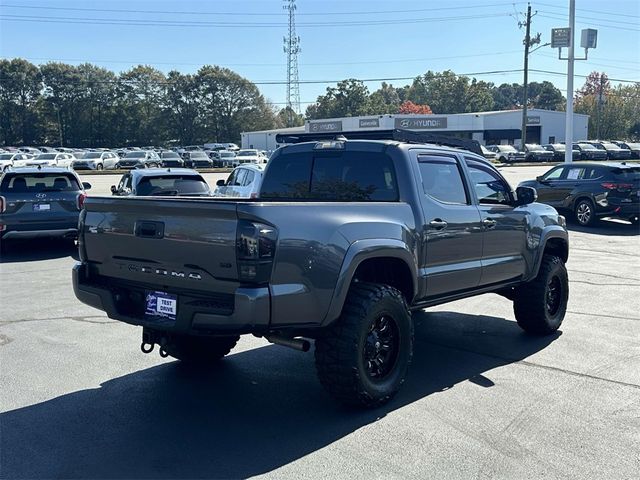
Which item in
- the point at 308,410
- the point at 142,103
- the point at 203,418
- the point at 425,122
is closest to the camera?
the point at 203,418

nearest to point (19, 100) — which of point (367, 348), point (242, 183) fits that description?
point (242, 183)

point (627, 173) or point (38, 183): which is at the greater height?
point (627, 173)

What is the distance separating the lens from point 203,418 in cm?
455

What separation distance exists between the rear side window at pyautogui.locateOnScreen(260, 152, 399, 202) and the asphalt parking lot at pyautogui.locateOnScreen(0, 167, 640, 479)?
1.58 metres

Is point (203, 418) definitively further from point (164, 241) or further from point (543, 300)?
point (543, 300)

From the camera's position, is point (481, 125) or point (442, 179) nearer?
point (442, 179)

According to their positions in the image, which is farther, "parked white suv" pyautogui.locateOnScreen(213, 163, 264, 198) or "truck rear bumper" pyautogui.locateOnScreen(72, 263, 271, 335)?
"parked white suv" pyautogui.locateOnScreen(213, 163, 264, 198)

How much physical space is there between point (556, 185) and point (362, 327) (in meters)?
15.0

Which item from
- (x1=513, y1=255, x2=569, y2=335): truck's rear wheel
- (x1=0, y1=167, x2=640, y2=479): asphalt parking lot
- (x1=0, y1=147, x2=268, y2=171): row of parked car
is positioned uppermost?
(x1=0, y1=147, x2=268, y2=171): row of parked car

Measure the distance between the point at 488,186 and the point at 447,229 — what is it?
1.18m

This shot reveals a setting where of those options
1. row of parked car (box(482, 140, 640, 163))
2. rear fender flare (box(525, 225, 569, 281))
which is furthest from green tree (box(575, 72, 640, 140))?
rear fender flare (box(525, 225, 569, 281))

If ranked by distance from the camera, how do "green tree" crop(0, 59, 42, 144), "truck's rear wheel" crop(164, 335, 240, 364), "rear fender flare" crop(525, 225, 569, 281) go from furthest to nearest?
"green tree" crop(0, 59, 42, 144) < "rear fender flare" crop(525, 225, 569, 281) < "truck's rear wheel" crop(164, 335, 240, 364)

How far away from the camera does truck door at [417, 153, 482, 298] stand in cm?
535

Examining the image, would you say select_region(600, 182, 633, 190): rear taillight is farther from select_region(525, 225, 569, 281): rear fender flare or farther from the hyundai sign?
the hyundai sign
